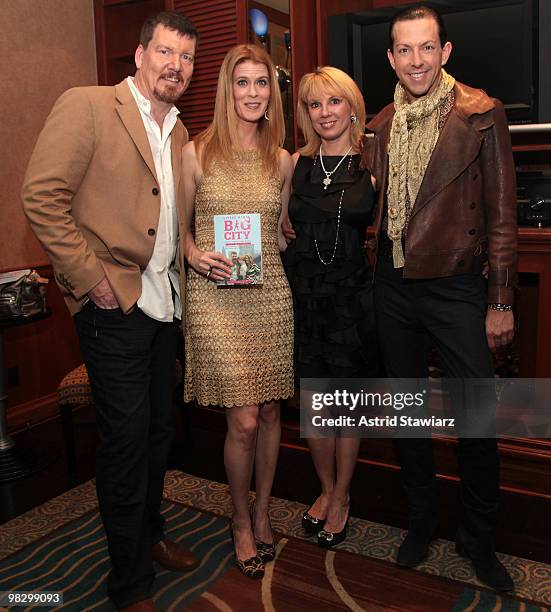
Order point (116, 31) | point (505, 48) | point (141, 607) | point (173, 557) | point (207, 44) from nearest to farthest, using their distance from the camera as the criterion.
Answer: point (141, 607)
point (173, 557)
point (505, 48)
point (207, 44)
point (116, 31)

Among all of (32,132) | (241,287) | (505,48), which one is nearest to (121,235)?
(241,287)

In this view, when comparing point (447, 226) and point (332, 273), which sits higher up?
point (447, 226)

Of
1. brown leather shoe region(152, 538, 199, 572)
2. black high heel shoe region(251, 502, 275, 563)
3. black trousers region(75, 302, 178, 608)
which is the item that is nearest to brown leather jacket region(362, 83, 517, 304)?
black trousers region(75, 302, 178, 608)

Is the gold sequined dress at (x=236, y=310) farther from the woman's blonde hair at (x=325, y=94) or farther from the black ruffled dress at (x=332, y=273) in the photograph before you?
the woman's blonde hair at (x=325, y=94)

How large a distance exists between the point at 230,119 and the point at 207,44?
1576mm

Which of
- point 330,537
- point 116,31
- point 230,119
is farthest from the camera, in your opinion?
point 116,31

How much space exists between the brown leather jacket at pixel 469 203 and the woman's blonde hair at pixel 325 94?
0.37m

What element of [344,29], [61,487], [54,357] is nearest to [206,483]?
[61,487]

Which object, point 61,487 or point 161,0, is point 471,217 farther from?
point 161,0

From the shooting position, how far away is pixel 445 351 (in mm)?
2176

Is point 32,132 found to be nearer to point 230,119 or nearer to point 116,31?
point 116,31

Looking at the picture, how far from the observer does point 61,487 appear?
10.2 feet

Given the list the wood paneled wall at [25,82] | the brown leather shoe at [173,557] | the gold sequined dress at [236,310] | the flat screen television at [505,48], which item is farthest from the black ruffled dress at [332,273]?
the wood paneled wall at [25,82]

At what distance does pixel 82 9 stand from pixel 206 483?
293 cm
